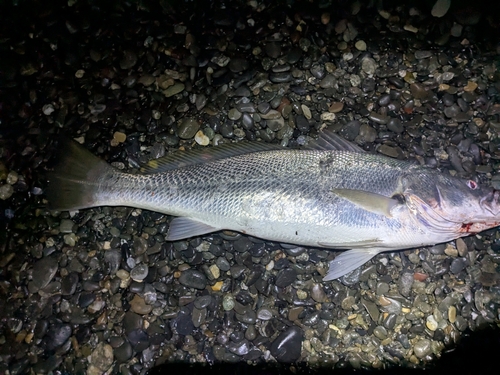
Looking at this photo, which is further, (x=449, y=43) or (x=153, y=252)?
(x=449, y=43)

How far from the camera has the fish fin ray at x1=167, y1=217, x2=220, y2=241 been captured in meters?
3.01

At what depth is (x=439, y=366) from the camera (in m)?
2.98

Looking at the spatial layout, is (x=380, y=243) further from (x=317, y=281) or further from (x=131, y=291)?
(x=131, y=291)

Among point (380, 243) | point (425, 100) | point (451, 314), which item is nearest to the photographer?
point (380, 243)

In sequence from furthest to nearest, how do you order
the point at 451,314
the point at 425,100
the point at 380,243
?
the point at 425,100 < the point at 451,314 < the point at 380,243

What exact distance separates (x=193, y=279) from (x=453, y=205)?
7.02 feet

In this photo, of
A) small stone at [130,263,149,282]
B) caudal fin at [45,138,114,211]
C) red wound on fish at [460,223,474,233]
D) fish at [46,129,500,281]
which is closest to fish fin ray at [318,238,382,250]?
fish at [46,129,500,281]

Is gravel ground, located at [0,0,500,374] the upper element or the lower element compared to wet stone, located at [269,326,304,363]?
upper

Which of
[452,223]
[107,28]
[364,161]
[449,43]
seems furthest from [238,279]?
[449,43]

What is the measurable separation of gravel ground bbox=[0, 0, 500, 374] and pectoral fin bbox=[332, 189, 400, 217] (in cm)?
61

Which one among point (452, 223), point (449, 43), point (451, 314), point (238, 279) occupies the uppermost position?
point (449, 43)

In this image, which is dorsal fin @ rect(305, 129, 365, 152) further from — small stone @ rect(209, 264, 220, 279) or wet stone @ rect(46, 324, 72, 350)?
wet stone @ rect(46, 324, 72, 350)

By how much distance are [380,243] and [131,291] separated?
6.77 ft

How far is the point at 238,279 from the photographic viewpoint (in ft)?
10.5
